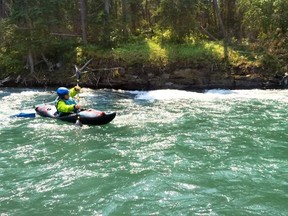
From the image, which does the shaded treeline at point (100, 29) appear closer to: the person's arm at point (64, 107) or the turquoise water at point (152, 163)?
the turquoise water at point (152, 163)

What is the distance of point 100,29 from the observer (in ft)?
68.2

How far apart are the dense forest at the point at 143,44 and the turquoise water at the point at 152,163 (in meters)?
5.68

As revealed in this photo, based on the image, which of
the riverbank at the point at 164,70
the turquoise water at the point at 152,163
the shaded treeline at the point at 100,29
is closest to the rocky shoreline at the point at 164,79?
the riverbank at the point at 164,70

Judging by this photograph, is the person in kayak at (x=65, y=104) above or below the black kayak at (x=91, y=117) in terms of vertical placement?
above

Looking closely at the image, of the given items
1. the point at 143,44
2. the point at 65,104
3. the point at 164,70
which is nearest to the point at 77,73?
the point at 143,44

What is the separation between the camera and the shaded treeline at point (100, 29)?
18969 mm

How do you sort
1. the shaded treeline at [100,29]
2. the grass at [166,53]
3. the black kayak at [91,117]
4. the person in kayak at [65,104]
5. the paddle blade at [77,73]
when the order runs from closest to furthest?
1. the black kayak at [91,117]
2. the person in kayak at [65,104]
3. the grass at [166,53]
4. the paddle blade at [77,73]
5. the shaded treeline at [100,29]

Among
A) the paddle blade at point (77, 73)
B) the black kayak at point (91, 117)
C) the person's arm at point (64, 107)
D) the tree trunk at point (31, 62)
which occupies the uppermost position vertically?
the tree trunk at point (31, 62)

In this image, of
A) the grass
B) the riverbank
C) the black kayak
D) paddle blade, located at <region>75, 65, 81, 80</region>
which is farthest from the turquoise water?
paddle blade, located at <region>75, 65, 81, 80</region>

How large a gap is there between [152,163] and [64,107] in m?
4.59

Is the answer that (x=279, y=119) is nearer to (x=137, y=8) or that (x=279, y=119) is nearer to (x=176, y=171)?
(x=176, y=171)

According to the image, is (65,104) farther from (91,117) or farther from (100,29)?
(100,29)

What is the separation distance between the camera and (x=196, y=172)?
21.7ft

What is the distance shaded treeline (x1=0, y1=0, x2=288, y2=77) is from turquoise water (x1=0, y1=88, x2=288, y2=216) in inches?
306
